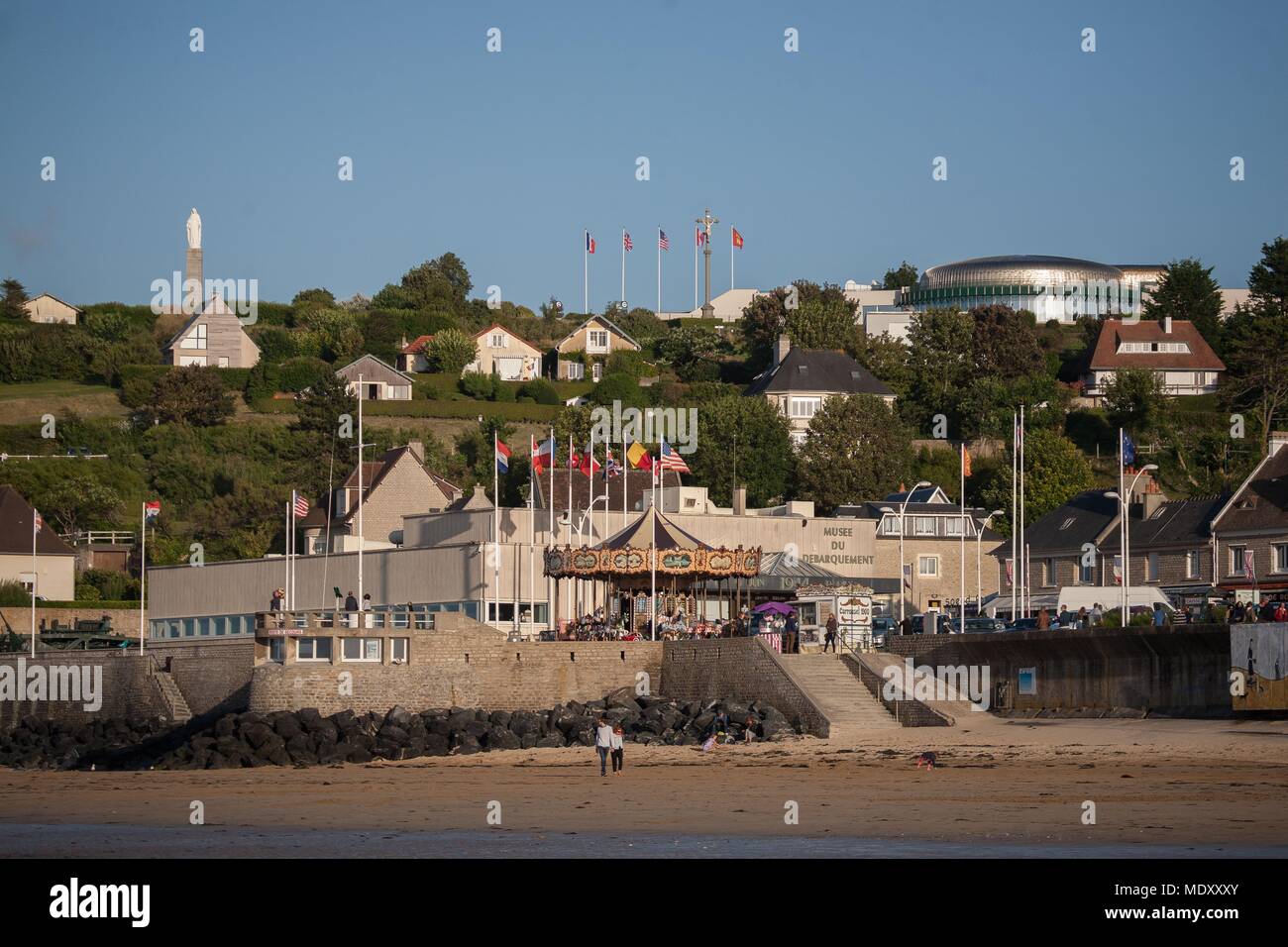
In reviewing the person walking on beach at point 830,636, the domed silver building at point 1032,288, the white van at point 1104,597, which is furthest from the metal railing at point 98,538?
the domed silver building at point 1032,288

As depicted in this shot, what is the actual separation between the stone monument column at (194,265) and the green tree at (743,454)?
167 feet

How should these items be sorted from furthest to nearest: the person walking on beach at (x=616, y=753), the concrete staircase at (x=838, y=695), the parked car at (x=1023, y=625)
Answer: the parked car at (x=1023, y=625) < the concrete staircase at (x=838, y=695) < the person walking on beach at (x=616, y=753)

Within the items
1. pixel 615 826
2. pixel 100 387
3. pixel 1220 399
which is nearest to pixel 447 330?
pixel 100 387

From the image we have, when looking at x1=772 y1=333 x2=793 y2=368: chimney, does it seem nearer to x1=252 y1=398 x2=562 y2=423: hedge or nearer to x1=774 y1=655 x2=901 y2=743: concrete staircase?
x1=252 y1=398 x2=562 y2=423: hedge

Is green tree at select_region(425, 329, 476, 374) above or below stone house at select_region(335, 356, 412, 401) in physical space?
above

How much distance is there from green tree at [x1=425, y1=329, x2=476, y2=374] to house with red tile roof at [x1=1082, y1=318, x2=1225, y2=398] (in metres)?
42.0

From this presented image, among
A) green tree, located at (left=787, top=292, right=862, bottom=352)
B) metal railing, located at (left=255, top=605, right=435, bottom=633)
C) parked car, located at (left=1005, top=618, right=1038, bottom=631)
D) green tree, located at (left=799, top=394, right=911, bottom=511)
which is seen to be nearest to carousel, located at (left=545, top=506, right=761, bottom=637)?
metal railing, located at (left=255, top=605, right=435, bottom=633)

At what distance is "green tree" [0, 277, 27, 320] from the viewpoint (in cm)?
14162

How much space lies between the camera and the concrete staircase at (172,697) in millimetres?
59656

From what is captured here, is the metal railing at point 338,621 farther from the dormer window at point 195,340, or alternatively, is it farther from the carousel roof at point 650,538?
the dormer window at point 195,340

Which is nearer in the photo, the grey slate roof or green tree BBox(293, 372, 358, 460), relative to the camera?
green tree BBox(293, 372, 358, 460)

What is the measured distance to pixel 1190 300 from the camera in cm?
12656

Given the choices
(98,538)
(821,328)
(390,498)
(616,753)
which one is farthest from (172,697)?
(821,328)

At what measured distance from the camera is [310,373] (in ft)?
399
